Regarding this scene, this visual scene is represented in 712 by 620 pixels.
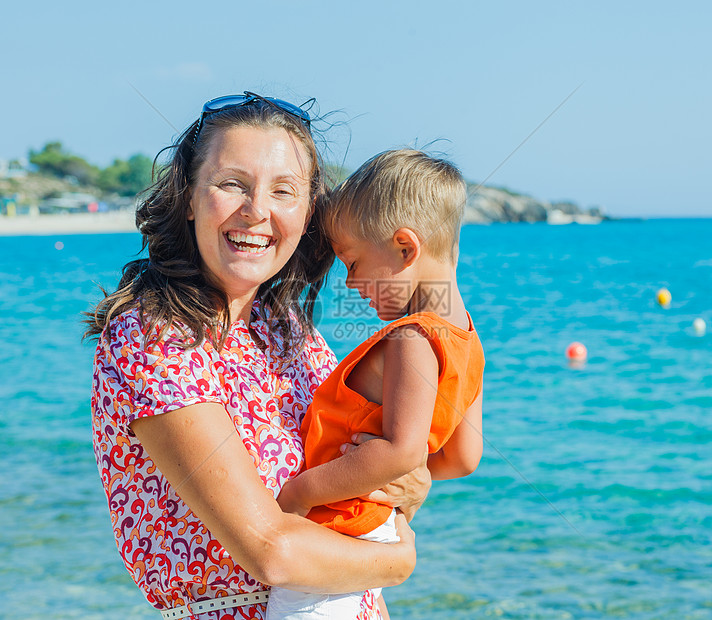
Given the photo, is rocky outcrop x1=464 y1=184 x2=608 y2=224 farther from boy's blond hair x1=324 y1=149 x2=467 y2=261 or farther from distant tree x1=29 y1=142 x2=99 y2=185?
boy's blond hair x1=324 y1=149 x2=467 y2=261

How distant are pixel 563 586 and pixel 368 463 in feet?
13.2

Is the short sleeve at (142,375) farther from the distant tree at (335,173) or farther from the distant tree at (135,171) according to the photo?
the distant tree at (135,171)

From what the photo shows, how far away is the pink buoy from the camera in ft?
43.4

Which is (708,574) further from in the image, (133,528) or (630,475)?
(133,528)

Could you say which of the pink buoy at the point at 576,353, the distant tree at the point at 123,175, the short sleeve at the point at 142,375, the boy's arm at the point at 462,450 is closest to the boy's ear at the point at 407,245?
the boy's arm at the point at 462,450

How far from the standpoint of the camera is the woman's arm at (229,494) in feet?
5.41

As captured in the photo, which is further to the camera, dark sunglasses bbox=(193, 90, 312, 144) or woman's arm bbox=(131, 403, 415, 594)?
dark sunglasses bbox=(193, 90, 312, 144)

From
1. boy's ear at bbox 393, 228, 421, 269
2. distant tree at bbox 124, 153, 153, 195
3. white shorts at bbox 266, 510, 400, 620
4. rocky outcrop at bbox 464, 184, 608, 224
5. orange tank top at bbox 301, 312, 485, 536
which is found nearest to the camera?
white shorts at bbox 266, 510, 400, 620

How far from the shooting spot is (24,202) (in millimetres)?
70875

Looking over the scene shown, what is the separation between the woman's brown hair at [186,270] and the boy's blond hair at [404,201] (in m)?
0.11

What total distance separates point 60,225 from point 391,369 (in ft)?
229

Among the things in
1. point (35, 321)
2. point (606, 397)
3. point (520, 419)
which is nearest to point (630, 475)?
point (520, 419)

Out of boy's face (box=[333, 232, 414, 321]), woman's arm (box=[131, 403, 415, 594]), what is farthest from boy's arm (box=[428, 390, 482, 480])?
woman's arm (box=[131, 403, 415, 594])

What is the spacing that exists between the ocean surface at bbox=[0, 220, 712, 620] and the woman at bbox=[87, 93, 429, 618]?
2.16ft
